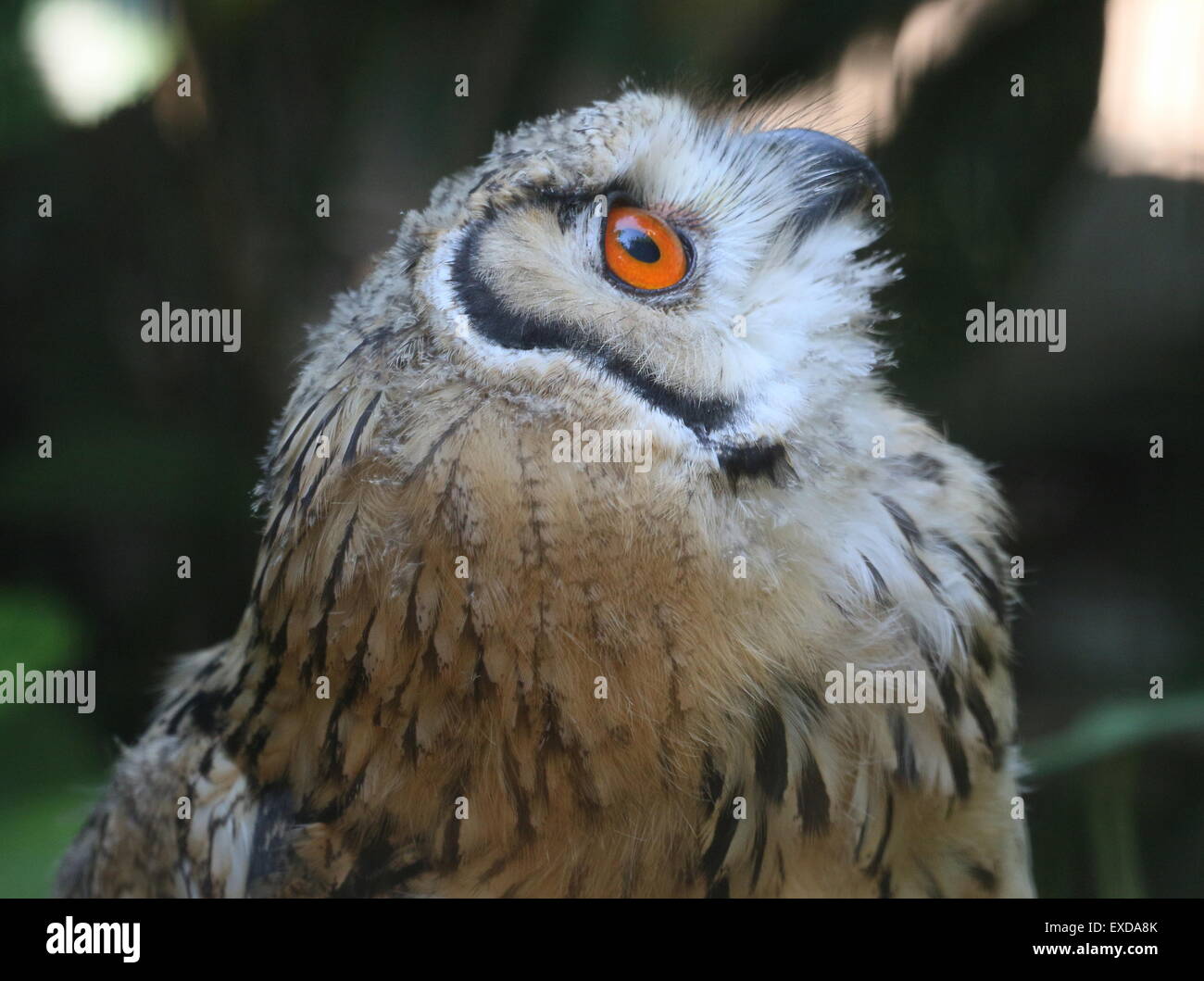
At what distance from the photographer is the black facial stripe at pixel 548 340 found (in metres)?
0.81

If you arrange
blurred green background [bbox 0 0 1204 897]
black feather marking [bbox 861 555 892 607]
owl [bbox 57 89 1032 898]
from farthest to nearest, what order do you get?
blurred green background [bbox 0 0 1204 897] < black feather marking [bbox 861 555 892 607] < owl [bbox 57 89 1032 898]

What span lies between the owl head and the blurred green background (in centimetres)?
39

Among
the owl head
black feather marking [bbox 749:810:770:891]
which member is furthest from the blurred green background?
black feather marking [bbox 749:810:770:891]

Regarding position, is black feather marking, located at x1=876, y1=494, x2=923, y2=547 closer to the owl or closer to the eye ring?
the owl

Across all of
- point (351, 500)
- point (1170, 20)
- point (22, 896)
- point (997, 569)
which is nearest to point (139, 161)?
point (351, 500)

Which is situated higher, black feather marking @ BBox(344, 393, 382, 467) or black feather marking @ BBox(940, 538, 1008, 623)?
black feather marking @ BBox(344, 393, 382, 467)

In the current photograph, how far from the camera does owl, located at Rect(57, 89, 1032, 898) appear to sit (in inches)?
31.9

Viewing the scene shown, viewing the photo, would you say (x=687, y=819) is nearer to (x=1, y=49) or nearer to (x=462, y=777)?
(x=462, y=777)

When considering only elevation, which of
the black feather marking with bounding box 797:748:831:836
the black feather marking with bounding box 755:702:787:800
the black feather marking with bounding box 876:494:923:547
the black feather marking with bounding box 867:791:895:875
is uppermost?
the black feather marking with bounding box 876:494:923:547

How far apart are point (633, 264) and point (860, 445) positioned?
30cm

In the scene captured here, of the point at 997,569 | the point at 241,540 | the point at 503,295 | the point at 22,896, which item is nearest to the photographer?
the point at 503,295

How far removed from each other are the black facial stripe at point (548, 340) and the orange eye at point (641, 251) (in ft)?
0.26

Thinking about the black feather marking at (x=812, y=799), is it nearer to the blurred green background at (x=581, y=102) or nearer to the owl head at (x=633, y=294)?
the owl head at (x=633, y=294)

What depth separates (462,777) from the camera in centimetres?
90
